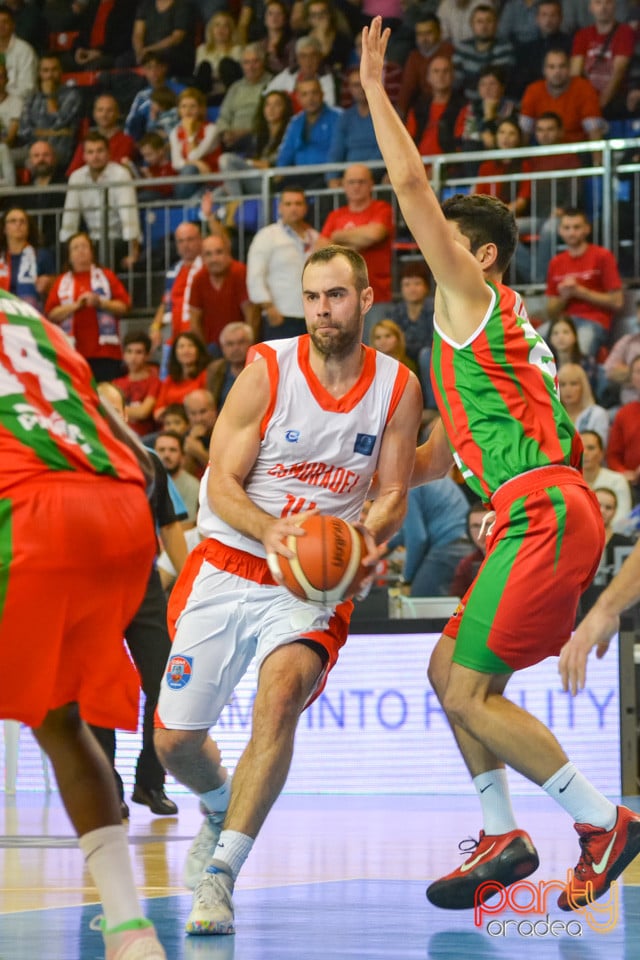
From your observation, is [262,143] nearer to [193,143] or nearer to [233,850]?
[193,143]

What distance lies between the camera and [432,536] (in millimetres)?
10797

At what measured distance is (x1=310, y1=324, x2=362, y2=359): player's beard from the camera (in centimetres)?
533

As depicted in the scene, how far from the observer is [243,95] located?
15.1 metres

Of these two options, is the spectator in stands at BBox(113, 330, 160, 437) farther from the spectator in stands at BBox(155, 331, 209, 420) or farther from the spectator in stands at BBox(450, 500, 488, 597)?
the spectator in stands at BBox(450, 500, 488, 597)

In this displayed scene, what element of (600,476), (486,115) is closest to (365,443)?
(600,476)

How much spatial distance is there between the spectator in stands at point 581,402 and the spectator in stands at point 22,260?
550 centimetres

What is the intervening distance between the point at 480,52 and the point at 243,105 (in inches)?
95.3

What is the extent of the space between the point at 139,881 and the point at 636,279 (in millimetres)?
8507

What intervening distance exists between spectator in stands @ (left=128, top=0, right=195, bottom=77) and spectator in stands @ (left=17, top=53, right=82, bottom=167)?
35.4 inches

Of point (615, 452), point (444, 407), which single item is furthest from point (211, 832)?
point (615, 452)

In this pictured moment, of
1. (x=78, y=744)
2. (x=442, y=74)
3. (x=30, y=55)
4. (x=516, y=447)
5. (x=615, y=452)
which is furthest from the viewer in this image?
(x=30, y=55)

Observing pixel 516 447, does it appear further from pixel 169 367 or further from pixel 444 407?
pixel 169 367

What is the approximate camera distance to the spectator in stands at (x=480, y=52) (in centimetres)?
1420

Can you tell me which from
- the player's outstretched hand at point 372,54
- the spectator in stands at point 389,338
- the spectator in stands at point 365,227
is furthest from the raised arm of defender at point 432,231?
the spectator in stands at point 365,227
